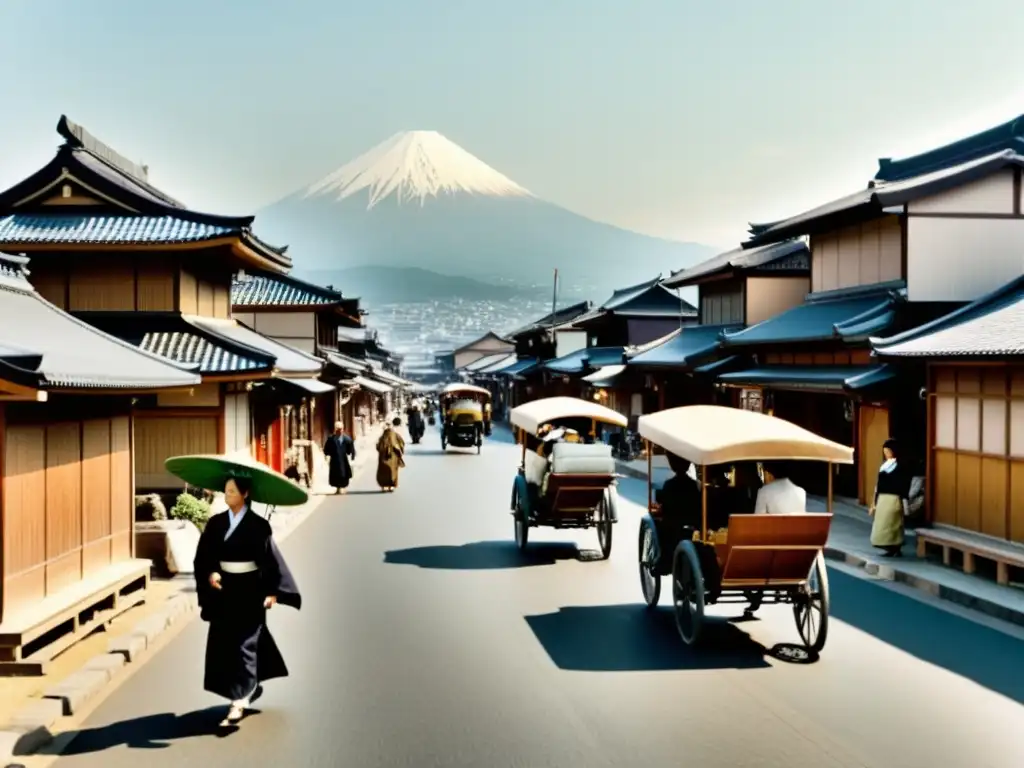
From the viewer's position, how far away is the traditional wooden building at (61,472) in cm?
814

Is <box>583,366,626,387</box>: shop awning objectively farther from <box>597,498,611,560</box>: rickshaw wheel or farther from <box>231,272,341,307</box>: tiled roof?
<box>597,498,611,560</box>: rickshaw wheel

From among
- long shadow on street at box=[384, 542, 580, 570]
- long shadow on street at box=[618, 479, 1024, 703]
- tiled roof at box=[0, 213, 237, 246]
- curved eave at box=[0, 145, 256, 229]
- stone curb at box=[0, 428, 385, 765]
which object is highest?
curved eave at box=[0, 145, 256, 229]

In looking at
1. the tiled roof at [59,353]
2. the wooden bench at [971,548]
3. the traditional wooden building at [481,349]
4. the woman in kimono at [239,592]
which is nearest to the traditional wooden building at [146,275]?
the tiled roof at [59,353]

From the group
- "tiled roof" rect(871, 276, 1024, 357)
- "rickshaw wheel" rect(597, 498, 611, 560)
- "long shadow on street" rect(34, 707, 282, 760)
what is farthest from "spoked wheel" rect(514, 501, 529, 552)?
"long shadow on street" rect(34, 707, 282, 760)

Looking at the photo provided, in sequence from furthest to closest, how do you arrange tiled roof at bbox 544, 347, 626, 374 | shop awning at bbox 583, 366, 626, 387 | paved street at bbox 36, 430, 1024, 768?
1. tiled roof at bbox 544, 347, 626, 374
2. shop awning at bbox 583, 366, 626, 387
3. paved street at bbox 36, 430, 1024, 768

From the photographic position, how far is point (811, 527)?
843 cm

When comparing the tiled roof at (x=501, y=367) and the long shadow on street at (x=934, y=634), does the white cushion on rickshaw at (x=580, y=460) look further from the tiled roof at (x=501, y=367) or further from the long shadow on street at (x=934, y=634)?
the tiled roof at (x=501, y=367)

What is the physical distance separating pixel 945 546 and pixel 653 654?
237 inches

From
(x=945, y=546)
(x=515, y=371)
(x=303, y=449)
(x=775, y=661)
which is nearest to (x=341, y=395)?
(x=303, y=449)

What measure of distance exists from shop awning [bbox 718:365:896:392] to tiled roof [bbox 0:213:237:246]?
11.4 meters

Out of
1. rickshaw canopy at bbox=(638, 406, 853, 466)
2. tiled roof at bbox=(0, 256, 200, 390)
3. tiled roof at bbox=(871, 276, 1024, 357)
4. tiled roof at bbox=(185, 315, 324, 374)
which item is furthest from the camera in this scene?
tiled roof at bbox=(185, 315, 324, 374)

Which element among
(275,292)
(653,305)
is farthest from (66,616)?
(653,305)

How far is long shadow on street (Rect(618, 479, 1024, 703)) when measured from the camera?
817 centimetres

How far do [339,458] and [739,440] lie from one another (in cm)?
1587
